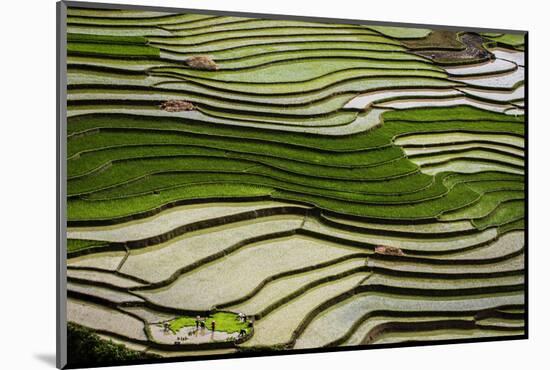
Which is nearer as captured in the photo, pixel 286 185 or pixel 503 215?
pixel 286 185

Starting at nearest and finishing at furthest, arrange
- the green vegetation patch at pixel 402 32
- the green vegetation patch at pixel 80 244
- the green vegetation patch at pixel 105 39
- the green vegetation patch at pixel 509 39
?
the green vegetation patch at pixel 80 244 → the green vegetation patch at pixel 105 39 → the green vegetation patch at pixel 402 32 → the green vegetation patch at pixel 509 39

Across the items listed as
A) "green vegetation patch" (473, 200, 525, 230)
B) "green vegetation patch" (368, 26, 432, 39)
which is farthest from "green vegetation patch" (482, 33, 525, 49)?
"green vegetation patch" (473, 200, 525, 230)

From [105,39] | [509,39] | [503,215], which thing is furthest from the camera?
[509,39]

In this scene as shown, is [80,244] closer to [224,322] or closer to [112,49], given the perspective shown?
[224,322]

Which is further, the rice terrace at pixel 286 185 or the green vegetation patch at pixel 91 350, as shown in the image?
the rice terrace at pixel 286 185

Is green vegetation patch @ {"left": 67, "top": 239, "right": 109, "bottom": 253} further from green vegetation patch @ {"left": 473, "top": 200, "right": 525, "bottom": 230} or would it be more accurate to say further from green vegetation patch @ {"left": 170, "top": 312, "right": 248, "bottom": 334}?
green vegetation patch @ {"left": 473, "top": 200, "right": 525, "bottom": 230}

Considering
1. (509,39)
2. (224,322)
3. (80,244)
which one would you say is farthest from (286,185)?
(509,39)

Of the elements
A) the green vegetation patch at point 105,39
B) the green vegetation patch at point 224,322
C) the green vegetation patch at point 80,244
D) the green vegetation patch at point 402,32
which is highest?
the green vegetation patch at point 402,32

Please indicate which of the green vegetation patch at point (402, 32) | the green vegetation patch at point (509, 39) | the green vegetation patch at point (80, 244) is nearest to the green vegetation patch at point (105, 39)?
the green vegetation patch at point (80, 244)

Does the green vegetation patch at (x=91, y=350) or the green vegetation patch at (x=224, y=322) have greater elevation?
the green vegetation patch at (x=224, y=322)

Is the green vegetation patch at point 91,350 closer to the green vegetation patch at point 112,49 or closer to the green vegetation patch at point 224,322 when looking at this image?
the green vegetation patch at point 224,322
